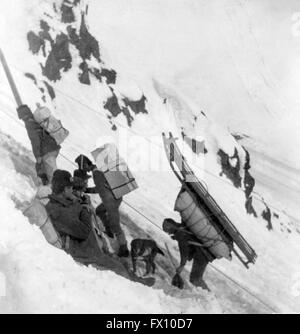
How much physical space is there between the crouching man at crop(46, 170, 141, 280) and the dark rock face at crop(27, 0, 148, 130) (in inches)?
346

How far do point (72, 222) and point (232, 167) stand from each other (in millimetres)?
21752

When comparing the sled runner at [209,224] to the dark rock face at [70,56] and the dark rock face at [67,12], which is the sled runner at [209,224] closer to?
the dark rock face at [70,56]

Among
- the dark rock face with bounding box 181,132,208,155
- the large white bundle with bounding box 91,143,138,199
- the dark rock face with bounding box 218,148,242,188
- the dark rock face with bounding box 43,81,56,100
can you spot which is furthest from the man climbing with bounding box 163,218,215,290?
the dark rock face with bounding box 218,148,242,188

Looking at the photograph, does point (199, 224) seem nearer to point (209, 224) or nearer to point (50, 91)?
point (209, 224)

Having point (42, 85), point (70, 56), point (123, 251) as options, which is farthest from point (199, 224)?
point (70, 56)

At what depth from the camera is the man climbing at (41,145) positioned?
700 cm

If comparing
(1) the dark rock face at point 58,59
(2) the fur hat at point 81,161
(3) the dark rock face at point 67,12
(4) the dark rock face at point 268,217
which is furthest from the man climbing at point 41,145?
(4) the dark rock face at point 268,217

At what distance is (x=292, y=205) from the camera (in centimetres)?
3797

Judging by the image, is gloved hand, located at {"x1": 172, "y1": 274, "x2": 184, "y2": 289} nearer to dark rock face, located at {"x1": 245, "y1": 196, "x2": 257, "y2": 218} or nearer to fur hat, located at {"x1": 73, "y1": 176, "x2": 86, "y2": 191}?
fur hat, located at {"x1": 73, "y1": 176, "x2": 86, "y2": 191}

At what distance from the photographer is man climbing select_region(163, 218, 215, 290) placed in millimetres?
6746
